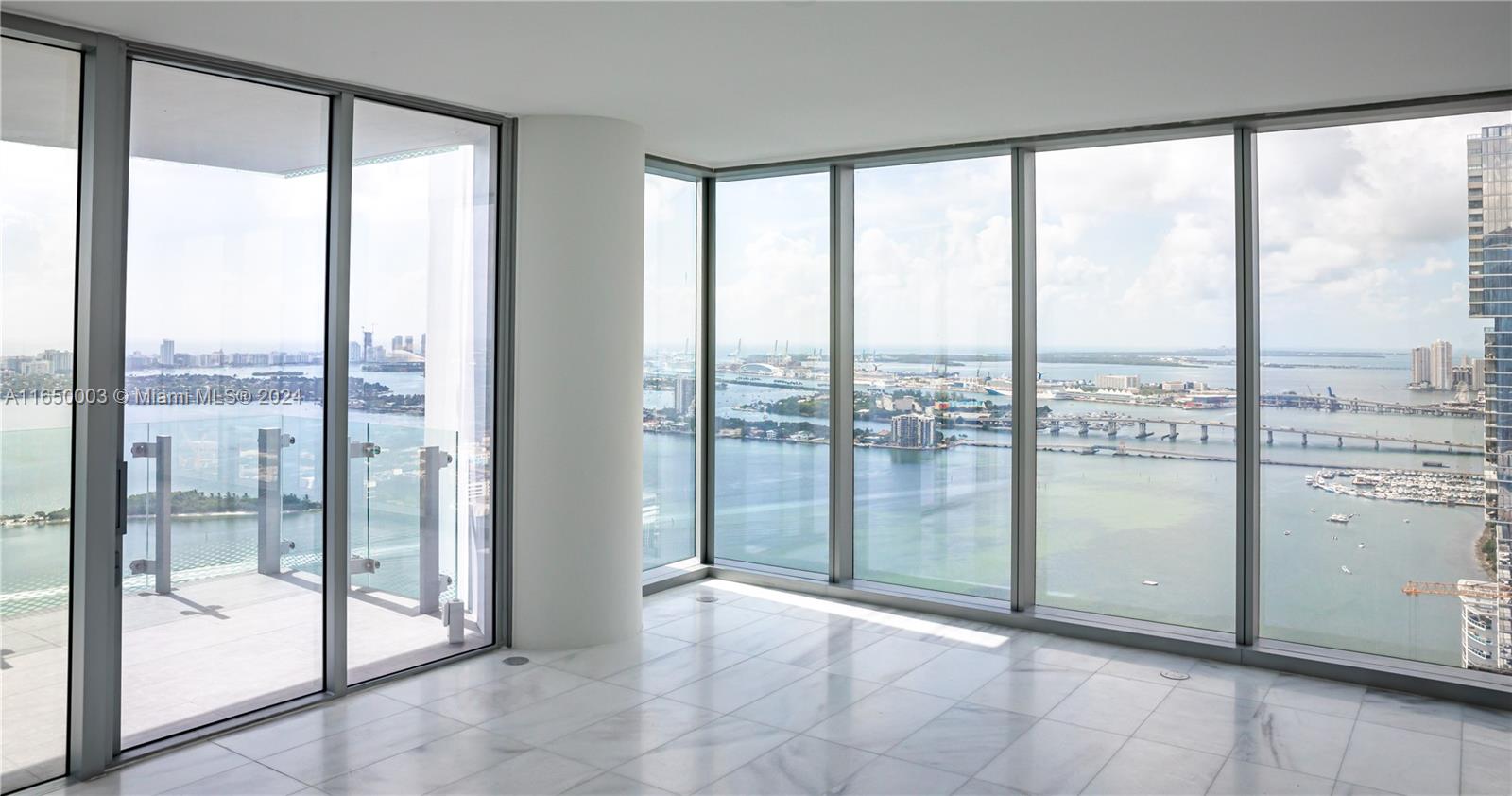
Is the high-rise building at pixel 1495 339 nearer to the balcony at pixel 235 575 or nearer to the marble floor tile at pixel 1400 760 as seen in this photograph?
the marble floor tile at pixel 1400 760

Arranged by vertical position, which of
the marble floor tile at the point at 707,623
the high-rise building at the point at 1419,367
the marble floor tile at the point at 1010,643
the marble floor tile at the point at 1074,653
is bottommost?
the marble floor tile at the point at 1074,653

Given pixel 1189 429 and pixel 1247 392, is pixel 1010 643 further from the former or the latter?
pixel 1247 392

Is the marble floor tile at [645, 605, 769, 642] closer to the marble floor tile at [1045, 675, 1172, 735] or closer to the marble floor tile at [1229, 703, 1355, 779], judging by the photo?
the marble floor tile at [1045, 675, 1172, 735]

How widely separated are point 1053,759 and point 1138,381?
254 cm

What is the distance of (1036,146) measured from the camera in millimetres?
5895

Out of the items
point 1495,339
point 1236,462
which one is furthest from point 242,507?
point 1495,339

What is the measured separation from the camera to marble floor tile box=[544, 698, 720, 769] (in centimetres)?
403

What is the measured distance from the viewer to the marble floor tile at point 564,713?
4.26m

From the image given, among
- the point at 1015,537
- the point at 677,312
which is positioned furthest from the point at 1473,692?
the point at 677,312

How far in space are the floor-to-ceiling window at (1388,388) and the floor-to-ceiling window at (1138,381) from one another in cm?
24

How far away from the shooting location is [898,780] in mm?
3807

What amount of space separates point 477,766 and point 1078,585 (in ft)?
12.0

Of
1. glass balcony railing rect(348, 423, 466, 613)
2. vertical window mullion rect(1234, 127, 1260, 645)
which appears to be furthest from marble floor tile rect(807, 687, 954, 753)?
glass balcony railing rect(348, 423, 466, 613)

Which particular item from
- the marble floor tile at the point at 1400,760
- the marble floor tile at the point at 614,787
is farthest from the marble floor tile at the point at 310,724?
the marble floor tile at the point at 1400,760
